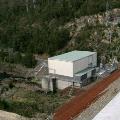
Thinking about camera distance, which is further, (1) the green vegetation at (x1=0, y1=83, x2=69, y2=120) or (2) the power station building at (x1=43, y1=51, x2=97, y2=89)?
(2) the power station building at (x1=43, y1=51, x2=97, y2=89)

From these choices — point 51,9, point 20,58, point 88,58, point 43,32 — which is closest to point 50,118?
point 88,58

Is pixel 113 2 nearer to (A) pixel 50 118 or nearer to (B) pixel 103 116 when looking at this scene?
(A) pixel 50 118

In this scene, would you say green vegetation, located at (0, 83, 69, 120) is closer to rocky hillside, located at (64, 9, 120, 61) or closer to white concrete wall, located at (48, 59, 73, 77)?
white concrete wall, located at (48, 59, 73, 77)

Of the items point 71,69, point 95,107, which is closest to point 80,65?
point 71,69

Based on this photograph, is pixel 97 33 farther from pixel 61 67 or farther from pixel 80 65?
pixel 61 67

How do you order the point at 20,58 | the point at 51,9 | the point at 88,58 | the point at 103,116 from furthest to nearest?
the point at 51,9 → the point at 20,58 → the point at 88,58 → the point at 103,116

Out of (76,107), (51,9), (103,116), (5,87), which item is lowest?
(5,87)

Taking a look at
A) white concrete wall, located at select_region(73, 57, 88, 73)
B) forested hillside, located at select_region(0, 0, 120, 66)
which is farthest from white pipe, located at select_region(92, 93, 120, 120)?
forested hillside, located at select_region(0, 0, 120, 66)
